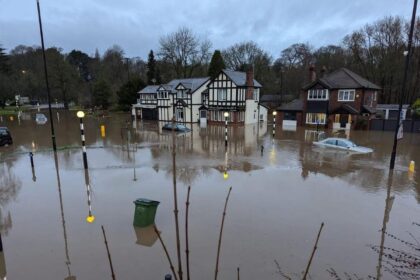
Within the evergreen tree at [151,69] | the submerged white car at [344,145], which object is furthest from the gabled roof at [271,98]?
the submerged white car at [344,145]

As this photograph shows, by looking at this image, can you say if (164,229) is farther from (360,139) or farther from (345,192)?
(360,139)

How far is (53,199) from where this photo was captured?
1232 centimetres

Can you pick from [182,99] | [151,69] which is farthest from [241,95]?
[151,69]

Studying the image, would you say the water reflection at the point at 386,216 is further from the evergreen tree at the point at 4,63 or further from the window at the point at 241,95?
the evergreen tree at the point at 4,63

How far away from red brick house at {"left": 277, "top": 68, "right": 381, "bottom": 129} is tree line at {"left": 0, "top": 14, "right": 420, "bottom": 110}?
21.3ft

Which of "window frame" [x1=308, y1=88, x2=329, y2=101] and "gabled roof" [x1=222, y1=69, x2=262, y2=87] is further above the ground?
"gabled roof" [x1=222, y1=69, x2=262, y2=87]

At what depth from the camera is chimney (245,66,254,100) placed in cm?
3775

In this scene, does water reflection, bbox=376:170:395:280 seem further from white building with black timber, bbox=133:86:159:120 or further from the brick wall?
white building with black timber, bbox=133:86:159:120

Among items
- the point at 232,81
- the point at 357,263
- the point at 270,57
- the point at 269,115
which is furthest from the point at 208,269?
the point at 270,57

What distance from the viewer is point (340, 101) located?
118ft

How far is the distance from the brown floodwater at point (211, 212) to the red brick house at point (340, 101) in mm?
14140

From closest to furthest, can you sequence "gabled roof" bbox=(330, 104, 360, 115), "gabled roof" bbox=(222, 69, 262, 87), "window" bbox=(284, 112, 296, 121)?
"gabled roof" bbox=(330, 104, 360, 115) < "gabled roof" bbox=(222, 69, 262, 87) < "window" bbox=(284, 112, 296, 121)

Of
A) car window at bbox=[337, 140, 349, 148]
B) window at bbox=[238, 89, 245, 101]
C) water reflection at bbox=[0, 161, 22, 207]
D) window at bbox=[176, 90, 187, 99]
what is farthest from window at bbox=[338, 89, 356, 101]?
water reflection at bbox=[0, 161, 22, 207]

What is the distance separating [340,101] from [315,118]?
12.0 feet
